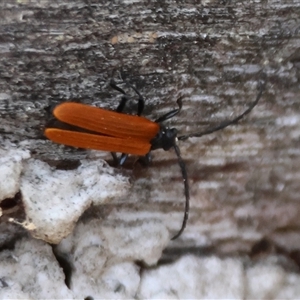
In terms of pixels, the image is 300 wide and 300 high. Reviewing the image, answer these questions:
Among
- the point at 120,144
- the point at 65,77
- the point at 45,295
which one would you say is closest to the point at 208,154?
the point at 120,144

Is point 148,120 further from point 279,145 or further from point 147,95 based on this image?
point 279,145

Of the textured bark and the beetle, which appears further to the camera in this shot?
the beetle

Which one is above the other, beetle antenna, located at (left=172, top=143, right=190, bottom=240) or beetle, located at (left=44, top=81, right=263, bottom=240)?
beetle, located at (left=44, top=81, right=263, bottom=240)

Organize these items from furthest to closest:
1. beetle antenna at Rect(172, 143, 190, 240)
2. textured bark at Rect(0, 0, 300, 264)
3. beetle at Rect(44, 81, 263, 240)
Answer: beetle antenna at Rect(172, 143, 190, 240), beetle at Rect(44, 81, 263, 240), textured bark at Rect(0, 0, 300, 264)

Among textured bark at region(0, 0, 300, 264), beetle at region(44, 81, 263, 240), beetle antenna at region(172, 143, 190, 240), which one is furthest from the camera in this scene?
beetle antenna at region(172, 143, 190, 240)

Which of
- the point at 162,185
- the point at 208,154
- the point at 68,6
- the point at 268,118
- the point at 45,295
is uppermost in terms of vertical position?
the point at 68,6

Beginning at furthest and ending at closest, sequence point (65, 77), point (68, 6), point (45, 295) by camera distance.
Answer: point (45, 295)
point (65, 77)
point (68, 6)
